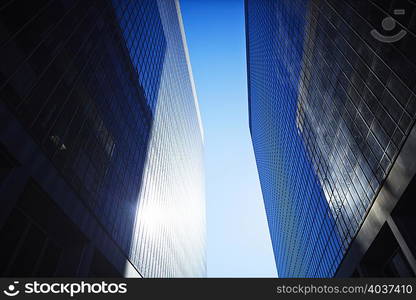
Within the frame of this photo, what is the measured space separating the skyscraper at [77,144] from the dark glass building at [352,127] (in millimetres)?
26397

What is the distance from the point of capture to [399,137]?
2402cm

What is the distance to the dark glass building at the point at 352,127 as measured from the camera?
2395cm

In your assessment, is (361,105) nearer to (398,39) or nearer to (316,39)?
(398,39)

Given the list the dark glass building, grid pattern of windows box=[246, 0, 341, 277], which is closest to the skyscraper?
the dark glass building

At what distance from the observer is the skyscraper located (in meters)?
18.0

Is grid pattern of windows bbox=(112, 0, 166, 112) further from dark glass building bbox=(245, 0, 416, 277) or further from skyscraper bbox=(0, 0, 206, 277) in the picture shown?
dark glass building bbox=(245, 0, 416, 277)

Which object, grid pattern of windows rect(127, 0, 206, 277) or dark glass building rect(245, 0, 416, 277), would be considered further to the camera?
grid pattern of windows rect(127, 0, 206, 277)

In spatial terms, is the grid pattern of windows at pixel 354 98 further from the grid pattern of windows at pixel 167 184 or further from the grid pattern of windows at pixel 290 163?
the grid pattern of windows at pixel 167 184

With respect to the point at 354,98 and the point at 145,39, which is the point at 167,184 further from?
the point at 354,98

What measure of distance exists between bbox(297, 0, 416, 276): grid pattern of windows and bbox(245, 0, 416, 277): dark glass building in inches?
4.1

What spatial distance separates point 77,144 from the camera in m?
25.6

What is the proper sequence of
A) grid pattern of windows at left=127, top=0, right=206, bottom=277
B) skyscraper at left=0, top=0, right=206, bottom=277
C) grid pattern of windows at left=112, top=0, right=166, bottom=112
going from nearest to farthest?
skyscraper at left=0, top=0, right=206, bottom=277, grid pattern of windows at left=127, top=0, right=206, bottom=277, grid pattern of windows at left=112, top=0, right=166, bottom=112

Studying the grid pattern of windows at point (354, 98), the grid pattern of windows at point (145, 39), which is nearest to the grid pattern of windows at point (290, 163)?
the grid pattern of windows at point (354, 98)

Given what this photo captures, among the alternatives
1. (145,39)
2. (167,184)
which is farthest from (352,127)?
(167,184)
